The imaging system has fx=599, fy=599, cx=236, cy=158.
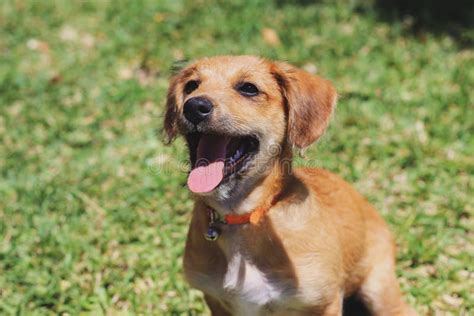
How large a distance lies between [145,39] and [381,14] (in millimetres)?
3059

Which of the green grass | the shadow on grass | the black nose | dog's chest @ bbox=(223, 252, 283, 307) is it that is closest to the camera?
the black nose

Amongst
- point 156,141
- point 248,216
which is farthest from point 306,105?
point 156,141

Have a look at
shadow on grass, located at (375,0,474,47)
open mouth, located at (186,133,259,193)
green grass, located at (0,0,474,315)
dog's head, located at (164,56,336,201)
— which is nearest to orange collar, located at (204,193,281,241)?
dog's head, located at (164,56,336,201)

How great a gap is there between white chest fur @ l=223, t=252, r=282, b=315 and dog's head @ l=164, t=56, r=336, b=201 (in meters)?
0.46

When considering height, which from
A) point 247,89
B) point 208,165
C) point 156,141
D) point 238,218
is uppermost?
point 247,89

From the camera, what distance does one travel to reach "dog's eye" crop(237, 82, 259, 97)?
373cm

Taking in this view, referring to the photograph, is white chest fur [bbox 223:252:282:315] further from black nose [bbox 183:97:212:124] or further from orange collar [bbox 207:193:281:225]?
black nose [bbox 183:97:212:124]

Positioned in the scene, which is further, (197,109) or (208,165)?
(208,165)

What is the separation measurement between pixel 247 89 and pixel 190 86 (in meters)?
0.44

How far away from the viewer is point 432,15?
25.0 feet

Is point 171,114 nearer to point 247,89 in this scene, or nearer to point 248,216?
point 247,89

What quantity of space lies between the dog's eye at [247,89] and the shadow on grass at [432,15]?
14.3ft

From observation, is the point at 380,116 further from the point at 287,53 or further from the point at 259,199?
the point at 259,199

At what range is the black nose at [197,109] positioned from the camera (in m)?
3.39
